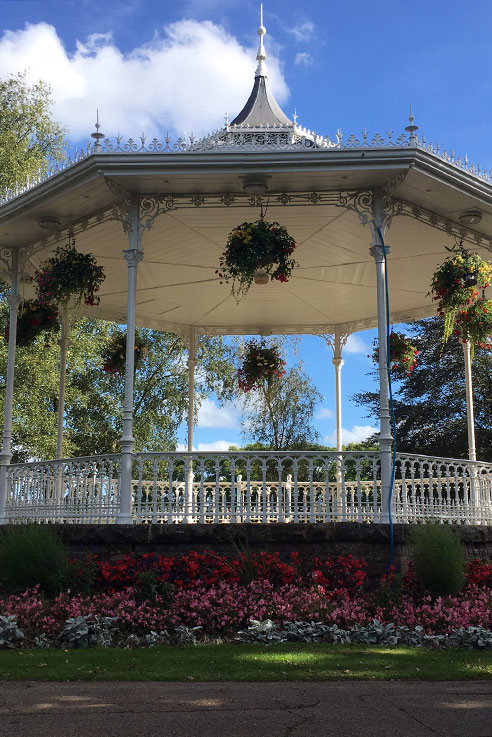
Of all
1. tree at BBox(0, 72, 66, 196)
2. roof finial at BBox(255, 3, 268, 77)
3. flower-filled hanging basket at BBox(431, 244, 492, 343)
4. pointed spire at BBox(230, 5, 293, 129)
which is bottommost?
flower-filled hanging basket at BBox(431, 244, 492, 343)

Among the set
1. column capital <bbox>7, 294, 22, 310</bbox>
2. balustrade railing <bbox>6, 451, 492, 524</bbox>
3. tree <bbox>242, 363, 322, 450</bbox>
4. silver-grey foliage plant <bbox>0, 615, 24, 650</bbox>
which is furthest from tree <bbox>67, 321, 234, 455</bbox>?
silver-grey foliage plant <bbox>0, 615, 24, 650</bbox>

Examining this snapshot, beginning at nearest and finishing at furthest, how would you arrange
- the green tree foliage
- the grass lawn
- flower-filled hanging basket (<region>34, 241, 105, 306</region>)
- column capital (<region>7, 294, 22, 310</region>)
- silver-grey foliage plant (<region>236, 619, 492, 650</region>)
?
the grass lawn < silver-grey foliage plant (<region>236, 619, 492, 650</region>) < flower-filled hanging basket (<region>34, 241, 105, 306</region>) < column capital (<region>7, 294, 22, 310</region>) < the green tree foliage

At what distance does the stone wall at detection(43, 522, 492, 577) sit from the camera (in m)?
8.27

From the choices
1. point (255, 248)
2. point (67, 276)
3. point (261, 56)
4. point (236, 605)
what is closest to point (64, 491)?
point (67, 276)

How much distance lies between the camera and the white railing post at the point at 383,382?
851cm

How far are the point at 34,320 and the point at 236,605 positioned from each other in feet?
18.2

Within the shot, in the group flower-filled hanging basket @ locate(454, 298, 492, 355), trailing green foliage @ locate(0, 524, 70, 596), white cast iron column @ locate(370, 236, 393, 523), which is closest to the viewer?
trailing green foliage @ locate(0, 524, 70, 596)

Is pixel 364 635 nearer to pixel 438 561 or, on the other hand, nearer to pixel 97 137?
pixel 438 561

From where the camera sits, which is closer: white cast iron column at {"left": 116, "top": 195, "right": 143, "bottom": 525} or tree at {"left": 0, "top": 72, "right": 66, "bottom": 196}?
white cast iron column at {"left": 116, "top": 195, "right": 143, "bottom": 525}

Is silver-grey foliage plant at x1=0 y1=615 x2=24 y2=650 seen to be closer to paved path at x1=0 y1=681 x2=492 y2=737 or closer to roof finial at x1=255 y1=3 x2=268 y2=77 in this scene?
paved path at x1=0 y1=681 x2=492 y2=737

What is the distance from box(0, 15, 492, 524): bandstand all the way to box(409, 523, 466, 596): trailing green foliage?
0.58 meters

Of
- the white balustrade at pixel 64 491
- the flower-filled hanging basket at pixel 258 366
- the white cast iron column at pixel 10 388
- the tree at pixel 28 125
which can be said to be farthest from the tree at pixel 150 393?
the white balustrade at pixel 64 491

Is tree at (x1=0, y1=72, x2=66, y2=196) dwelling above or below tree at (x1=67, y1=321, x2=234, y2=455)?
above

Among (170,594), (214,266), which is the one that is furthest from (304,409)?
(170,594)
